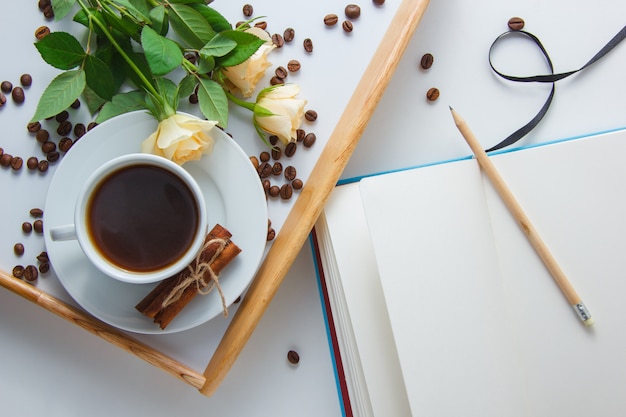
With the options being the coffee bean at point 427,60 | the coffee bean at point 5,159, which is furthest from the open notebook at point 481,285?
the coffee bean at point 5,159

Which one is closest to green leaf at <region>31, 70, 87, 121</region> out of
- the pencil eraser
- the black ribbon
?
the black ribbon

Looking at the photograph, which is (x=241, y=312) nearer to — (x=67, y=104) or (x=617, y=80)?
(x=67, y=104)

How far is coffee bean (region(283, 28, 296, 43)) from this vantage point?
1025 mm

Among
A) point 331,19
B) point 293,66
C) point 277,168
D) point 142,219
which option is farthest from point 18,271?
point 331,19

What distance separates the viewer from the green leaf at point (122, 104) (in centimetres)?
92

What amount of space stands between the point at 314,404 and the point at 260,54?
0.71 metres

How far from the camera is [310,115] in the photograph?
1.02 metres

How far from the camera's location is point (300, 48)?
1.04 meters

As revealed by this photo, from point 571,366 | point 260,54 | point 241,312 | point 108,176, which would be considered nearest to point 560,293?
point 571,366

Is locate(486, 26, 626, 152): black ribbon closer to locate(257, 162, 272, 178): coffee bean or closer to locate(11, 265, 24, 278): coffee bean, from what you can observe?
locate(257, 162, 272, 178): coffee bean

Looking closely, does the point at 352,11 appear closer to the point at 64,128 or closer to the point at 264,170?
the point at 264,170

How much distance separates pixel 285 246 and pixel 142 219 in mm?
245

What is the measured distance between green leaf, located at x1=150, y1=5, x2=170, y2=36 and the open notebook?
421 millimetres

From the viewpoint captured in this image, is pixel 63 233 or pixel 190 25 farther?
pixel 190 25
